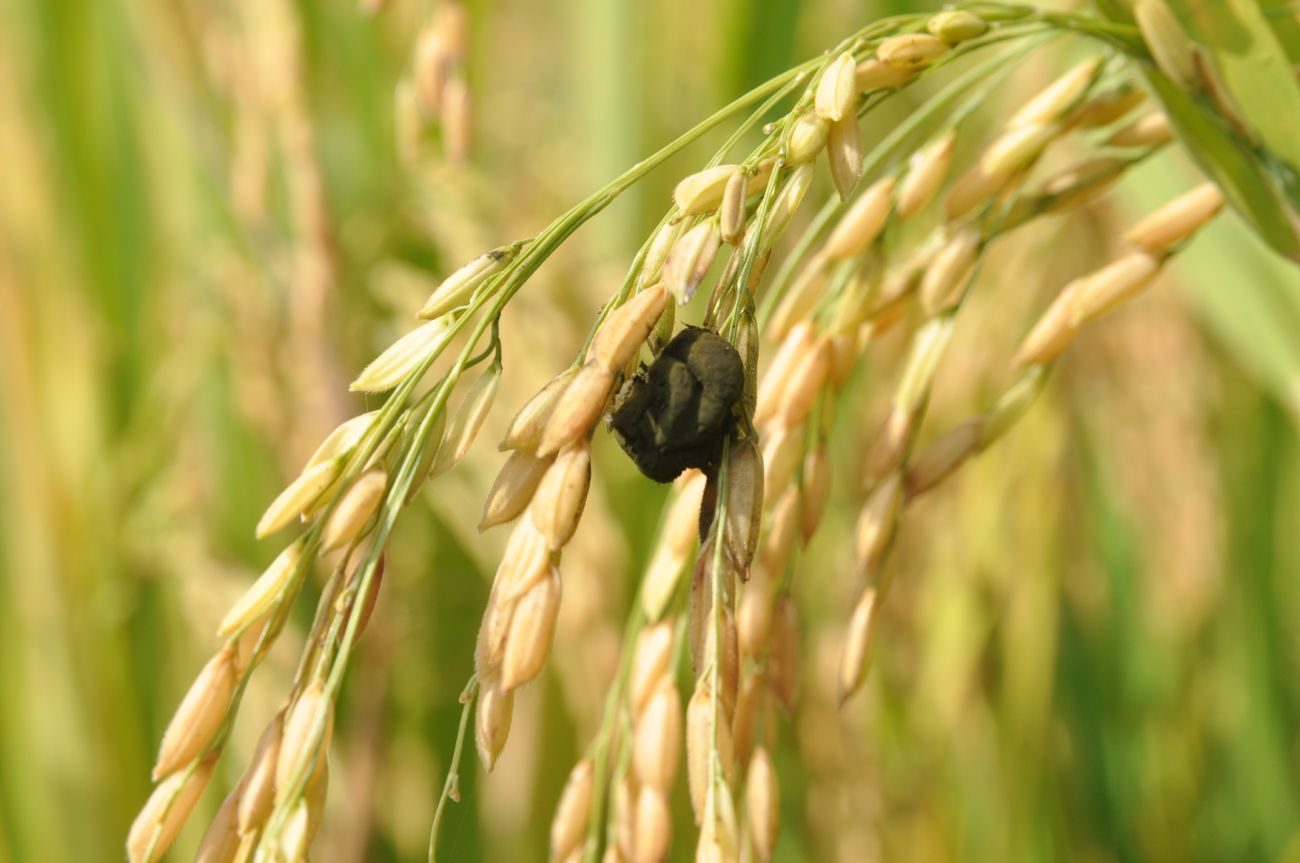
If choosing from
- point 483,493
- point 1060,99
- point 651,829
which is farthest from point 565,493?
point 483,493

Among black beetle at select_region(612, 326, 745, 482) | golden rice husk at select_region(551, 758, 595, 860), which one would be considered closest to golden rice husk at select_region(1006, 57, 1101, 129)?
black beetle at select_region(612, 326, 745, 482)

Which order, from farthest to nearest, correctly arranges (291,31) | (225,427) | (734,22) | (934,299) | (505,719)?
1. (225,427)
2. (734,22)
3. (291,31)
4. (934,299)
5. (505,719)

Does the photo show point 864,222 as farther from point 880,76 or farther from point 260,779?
point 260,779

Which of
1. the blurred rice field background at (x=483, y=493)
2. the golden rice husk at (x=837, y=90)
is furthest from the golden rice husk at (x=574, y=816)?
the blurred rice field background at (x=483, y=493)

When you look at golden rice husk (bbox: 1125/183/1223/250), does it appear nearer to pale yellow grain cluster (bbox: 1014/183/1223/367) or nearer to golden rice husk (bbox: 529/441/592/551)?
pale yellow grain cluster (bbox: 1014/183/1223/367)

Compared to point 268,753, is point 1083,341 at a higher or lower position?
lower

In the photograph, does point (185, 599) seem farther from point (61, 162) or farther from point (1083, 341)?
point (1083, 341)

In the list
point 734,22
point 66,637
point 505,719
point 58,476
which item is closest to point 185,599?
point 66,637

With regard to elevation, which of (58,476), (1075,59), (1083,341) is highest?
(58,476)
